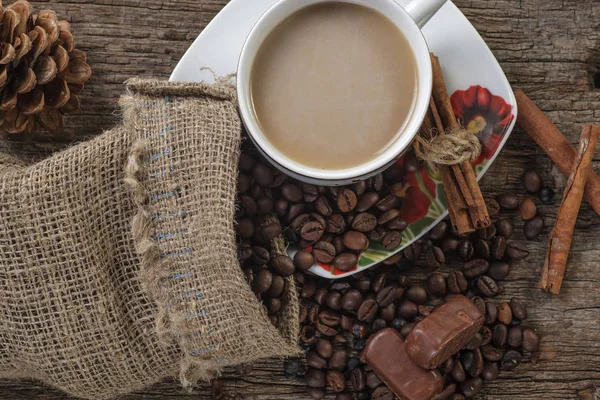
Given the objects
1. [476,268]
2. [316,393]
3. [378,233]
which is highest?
[378,233]

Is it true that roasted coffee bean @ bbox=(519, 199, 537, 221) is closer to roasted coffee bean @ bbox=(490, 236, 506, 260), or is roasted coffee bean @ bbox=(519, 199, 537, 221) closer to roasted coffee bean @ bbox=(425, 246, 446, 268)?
roasted coffee bean @ bbox=(490, 236, 506, 260)

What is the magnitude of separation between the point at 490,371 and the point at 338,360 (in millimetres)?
484

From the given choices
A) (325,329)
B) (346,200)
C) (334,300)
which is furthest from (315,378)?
(346,200)

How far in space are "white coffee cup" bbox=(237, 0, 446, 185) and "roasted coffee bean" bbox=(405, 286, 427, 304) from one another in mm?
545

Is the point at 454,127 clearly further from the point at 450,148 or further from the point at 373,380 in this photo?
the point at 373,380

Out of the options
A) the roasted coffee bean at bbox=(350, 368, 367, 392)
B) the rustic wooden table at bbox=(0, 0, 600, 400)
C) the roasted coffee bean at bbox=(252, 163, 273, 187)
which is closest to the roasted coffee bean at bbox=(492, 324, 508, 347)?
the rustic wooden table at bbox=(0, 0, 600, 400)

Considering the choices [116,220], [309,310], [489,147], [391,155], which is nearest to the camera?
[391,155]

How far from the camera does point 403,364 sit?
1714 mm

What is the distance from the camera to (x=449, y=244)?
1.84 metres

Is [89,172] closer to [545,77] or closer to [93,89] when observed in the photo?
[93,89]

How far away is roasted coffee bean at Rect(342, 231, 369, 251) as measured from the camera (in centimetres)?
172

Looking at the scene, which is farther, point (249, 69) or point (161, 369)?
point (161, 369)

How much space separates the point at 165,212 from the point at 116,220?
18 cm

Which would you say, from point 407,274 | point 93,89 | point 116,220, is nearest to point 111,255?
point 116,220
